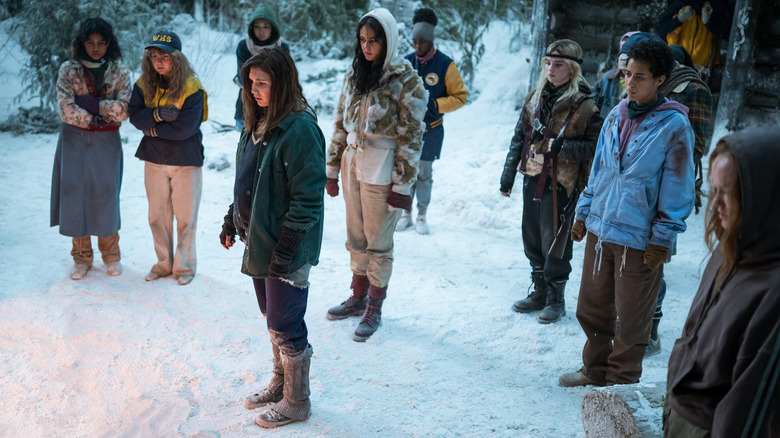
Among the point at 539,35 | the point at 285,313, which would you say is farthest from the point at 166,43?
the point at 539,35

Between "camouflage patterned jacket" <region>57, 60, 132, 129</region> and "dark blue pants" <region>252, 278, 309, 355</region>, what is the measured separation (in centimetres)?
231

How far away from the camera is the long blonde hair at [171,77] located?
15.1ft

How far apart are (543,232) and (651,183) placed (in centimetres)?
135

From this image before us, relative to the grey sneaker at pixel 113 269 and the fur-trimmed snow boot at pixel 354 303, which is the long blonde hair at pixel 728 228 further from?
the grey sneaker at pixel 113 269

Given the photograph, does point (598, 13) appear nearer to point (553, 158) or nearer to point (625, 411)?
point (553, 158)

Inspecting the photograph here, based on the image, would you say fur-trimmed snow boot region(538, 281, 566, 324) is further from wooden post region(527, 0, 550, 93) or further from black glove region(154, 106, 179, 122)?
wooden post region(527, 0, 550, 93)

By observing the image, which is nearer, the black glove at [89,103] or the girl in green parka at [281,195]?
the girl in green parka at [281,195]

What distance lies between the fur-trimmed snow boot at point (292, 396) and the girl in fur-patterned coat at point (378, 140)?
3.27ft

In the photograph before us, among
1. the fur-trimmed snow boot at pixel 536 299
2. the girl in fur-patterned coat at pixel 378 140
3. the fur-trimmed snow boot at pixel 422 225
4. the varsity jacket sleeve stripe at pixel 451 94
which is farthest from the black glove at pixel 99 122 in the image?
the fur-trimmed snow boot at pixel 536 299

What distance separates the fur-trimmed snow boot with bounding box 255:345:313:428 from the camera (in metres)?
3.24

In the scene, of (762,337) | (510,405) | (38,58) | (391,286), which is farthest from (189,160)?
(38,58)

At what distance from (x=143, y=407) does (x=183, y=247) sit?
6.05 feet

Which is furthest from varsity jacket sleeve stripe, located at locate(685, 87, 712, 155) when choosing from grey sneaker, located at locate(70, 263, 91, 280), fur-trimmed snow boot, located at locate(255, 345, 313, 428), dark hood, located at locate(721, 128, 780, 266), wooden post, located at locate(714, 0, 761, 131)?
grey sneaker, located at locate(70, 263, 91, 280)

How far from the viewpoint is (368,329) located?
4.31 m
